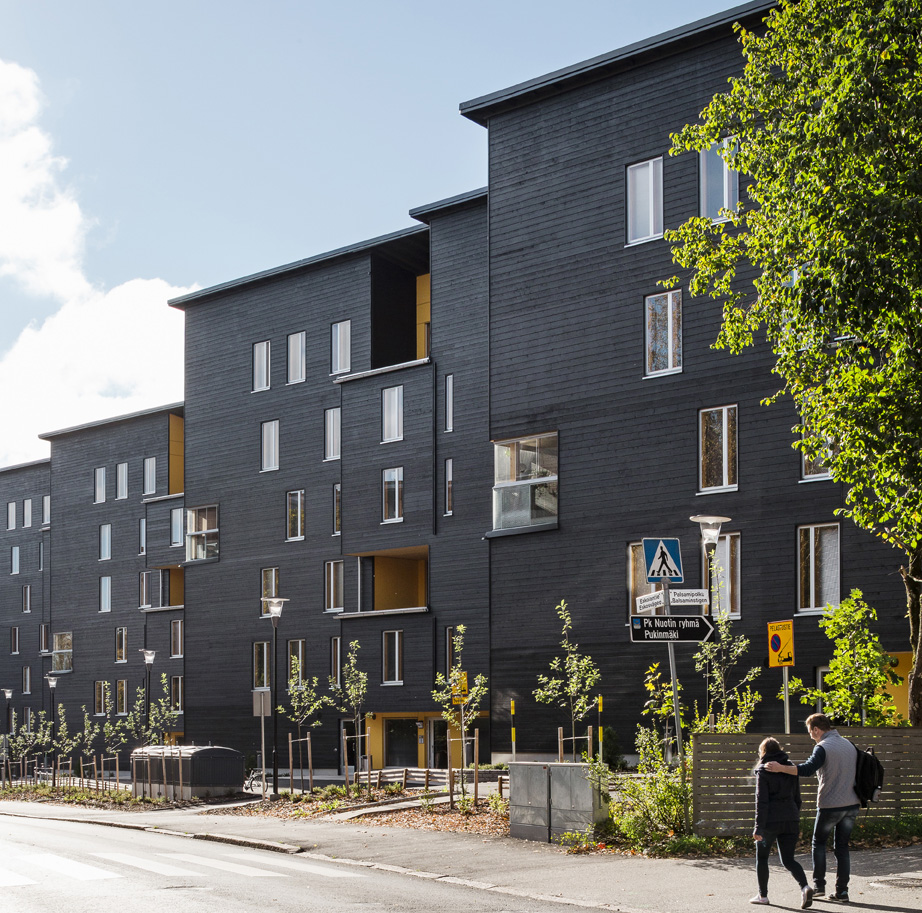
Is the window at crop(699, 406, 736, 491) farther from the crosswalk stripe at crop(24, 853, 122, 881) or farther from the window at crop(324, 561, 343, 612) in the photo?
the window at crop(324, 561, 343, 612)

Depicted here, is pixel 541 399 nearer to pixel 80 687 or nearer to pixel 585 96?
pixel 585 96

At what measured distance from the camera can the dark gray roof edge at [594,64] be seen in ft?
89.4

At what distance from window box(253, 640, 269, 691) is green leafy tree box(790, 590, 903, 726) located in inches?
1195

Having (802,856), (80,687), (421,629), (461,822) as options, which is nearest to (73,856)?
(461,822)

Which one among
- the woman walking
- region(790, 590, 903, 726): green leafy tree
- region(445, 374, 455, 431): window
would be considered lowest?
the woman walking

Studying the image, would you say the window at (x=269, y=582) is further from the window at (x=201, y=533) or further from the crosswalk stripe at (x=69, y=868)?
the crosswalk stripe at (x=69, y=868)

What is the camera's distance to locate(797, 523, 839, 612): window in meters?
26.1

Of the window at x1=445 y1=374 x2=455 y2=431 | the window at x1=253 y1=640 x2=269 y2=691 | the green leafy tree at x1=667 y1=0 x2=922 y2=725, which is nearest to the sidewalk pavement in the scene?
the green leafy tree at x1=667 y1=0 x2=922 y2=725

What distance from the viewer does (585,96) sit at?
99.0 feet

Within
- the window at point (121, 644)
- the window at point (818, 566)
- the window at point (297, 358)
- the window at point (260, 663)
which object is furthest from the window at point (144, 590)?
the window at point (818, 566)

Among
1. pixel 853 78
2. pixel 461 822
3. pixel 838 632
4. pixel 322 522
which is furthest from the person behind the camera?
pixel 322 522

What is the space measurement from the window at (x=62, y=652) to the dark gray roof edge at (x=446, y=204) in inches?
1251

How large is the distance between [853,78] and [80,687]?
5346 centimetres

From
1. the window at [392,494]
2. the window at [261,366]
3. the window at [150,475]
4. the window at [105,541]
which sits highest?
the window at [261,366]
